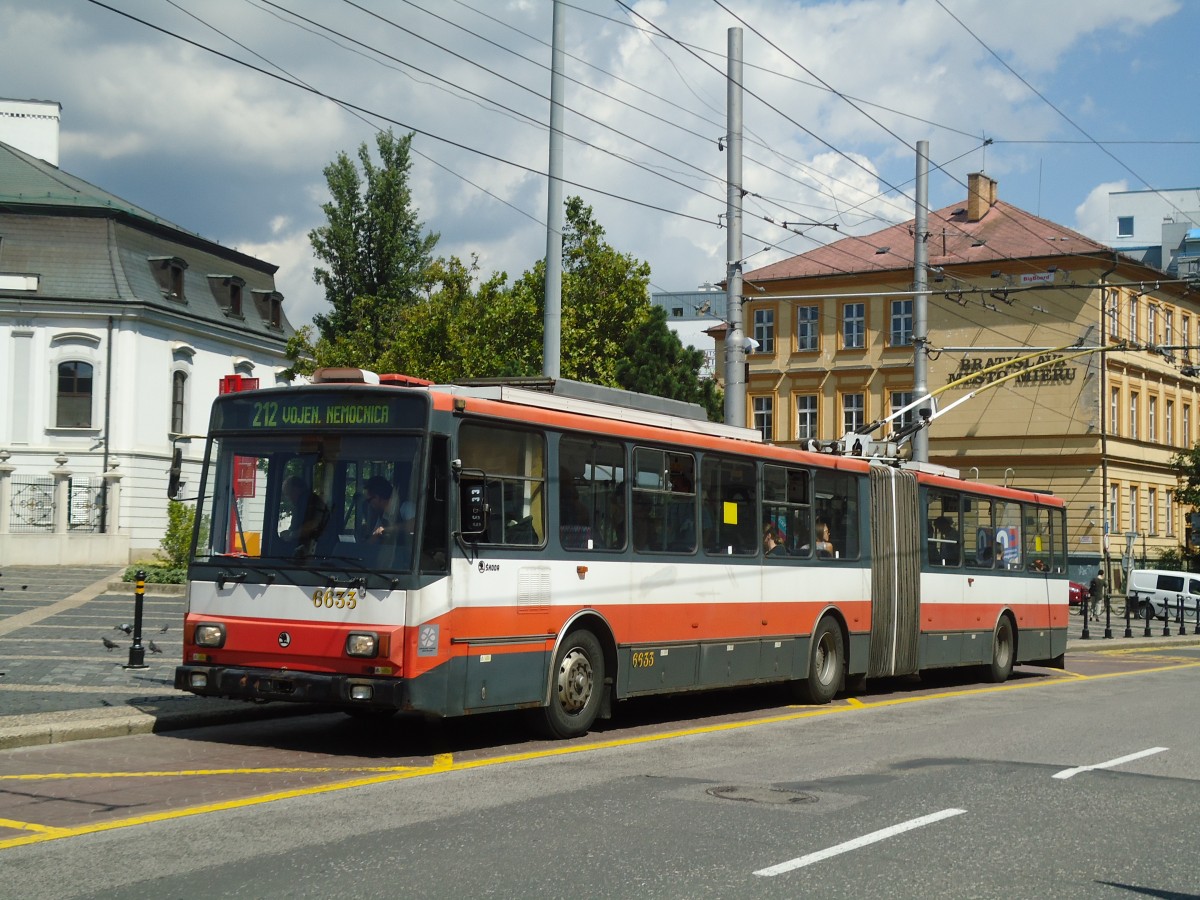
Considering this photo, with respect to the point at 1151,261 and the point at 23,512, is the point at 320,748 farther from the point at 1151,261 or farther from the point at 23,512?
the point at 1151,261

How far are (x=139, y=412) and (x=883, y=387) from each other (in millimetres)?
31134

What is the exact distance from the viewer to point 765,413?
2771 inches

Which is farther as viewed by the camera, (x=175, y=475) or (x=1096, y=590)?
(x=1096, y=590)

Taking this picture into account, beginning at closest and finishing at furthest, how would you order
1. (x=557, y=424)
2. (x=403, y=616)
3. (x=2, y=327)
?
(x=403, y=616), (x=557, y=424), (x=2, y=327)

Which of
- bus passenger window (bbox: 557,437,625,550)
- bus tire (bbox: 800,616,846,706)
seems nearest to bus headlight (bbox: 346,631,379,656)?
bus passenger window (bbox: 557,437,625,550)

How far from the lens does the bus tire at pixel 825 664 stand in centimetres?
1769

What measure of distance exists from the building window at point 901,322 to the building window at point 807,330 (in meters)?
3.55

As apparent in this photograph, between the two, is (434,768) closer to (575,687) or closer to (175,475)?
(575,687)

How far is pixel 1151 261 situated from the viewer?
92.5 m

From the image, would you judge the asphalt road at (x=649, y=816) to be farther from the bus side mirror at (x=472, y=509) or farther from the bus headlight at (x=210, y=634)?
the bus side mirror at (x=472, y=509)

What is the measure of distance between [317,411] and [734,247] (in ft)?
36.9

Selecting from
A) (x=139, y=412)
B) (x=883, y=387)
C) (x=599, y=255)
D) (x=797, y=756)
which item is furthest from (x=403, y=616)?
(x=883, y=387)

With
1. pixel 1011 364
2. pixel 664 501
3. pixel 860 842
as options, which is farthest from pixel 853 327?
pixel 860 842

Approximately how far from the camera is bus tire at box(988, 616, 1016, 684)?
22.9m
